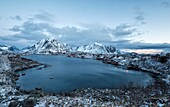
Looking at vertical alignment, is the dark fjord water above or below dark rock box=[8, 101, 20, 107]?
below

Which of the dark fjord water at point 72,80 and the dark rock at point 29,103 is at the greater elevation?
the dark rock at point 29,103

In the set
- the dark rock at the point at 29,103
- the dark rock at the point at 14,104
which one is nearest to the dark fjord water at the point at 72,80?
the dark rock at the point at 14,104

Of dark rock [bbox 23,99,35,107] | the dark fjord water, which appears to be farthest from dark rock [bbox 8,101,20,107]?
the dark fjord water

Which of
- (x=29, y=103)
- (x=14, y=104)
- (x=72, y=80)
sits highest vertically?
(x=29, y=103)

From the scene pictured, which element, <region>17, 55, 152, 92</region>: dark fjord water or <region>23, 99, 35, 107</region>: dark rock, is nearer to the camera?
<region>23, 99, 35, 107</region>: dark rock

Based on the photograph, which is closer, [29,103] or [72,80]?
[29,103]

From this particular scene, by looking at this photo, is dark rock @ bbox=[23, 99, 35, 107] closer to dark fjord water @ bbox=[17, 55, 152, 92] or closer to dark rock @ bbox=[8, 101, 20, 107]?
dark rock @ bbox=[8, 101, 20, 107]

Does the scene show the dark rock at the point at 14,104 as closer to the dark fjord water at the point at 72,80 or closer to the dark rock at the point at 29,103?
the dark rock at the point at 29,103

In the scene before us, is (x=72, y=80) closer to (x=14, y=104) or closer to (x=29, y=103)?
(x=29, y=103)

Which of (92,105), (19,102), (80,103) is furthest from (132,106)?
(19,102)

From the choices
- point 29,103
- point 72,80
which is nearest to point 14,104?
point 29,103

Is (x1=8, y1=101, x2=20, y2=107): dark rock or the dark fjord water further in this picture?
the dark fjord water

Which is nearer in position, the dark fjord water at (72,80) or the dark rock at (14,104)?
the dark rock at (14,104)
